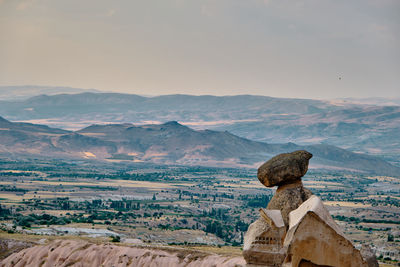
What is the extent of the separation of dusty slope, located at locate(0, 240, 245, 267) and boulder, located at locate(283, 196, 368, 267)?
31870 millimetres

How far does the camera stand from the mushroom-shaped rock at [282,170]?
2625 centimetres

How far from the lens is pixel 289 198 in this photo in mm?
26219

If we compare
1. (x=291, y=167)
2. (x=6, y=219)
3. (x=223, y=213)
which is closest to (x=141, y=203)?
(x=223, y=213)

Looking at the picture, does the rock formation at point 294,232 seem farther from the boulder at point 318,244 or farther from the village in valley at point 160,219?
the village in valley at point 160,219

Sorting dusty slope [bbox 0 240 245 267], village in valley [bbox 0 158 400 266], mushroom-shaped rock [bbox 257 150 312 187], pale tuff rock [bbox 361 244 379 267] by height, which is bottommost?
village in valley [bbox 0 158 400 266]

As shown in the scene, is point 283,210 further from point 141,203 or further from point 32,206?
point 141,203

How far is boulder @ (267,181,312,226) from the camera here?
85.7ft

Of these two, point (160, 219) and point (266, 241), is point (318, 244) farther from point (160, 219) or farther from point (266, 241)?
point (160, 219)

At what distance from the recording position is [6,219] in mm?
117812

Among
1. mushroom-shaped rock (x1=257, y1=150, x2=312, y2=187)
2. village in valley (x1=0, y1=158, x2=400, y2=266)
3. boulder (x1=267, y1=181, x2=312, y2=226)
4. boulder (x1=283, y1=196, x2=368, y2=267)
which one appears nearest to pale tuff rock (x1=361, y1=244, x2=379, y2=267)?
boulder (x1=283, y1=196, x2=368, y2=267)

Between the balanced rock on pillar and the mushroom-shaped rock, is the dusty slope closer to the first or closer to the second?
the balanced rock on pillar

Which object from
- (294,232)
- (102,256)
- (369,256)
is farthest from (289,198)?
(102,256)

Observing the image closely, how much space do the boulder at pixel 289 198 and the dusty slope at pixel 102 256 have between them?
2212 cm

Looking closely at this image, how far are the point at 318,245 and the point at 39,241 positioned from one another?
152ft
